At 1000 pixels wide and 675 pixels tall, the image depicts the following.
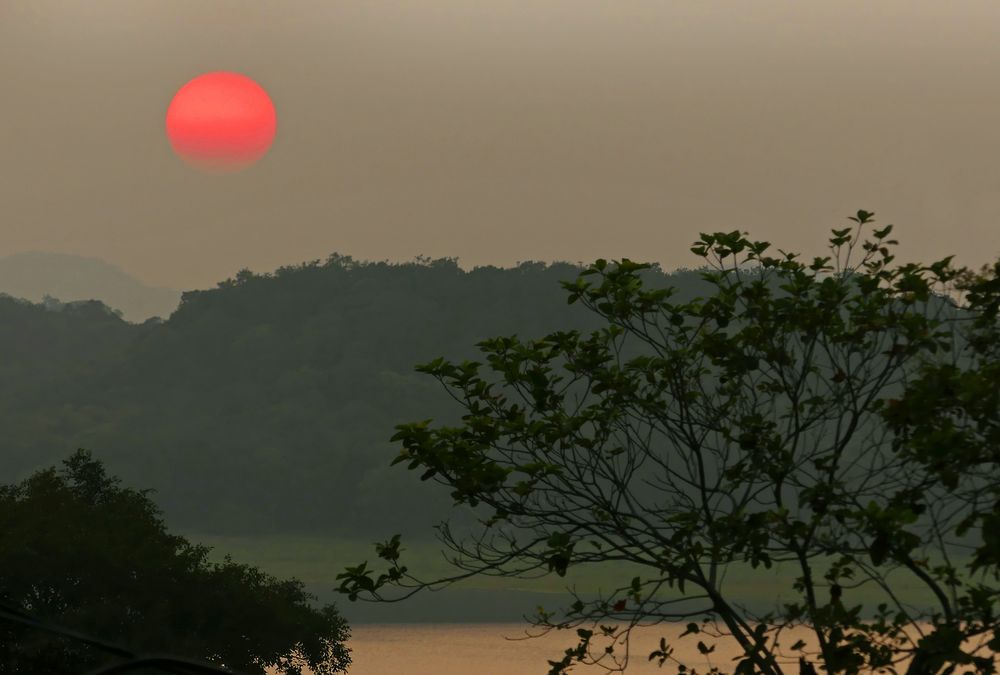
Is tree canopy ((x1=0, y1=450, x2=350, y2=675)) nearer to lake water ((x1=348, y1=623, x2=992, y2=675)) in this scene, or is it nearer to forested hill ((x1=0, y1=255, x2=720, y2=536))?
lake water ((x1=348, y1=623, x2=992, y2=675))

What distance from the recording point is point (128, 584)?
98.7ft

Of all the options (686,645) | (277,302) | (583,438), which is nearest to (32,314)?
(277,302)

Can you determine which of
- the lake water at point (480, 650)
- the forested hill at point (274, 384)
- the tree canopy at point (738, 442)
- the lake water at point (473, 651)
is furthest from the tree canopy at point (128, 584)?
the forested hill at point (274, 384)

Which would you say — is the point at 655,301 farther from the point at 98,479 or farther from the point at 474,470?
the point at 98,479

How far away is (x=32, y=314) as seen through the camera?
A: 175750 mm

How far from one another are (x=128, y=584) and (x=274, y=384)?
116 m

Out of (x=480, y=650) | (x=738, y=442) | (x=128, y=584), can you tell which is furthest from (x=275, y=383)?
(x=738, y=442)

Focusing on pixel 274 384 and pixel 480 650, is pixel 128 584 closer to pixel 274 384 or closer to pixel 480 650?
pixel 480 650

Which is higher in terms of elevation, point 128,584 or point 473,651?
point 473,651

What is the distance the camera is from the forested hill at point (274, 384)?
124438 mm

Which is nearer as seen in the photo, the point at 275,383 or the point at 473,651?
the point at 473,651

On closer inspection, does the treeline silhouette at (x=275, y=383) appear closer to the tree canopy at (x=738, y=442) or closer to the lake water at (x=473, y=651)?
the lake water at (x=473, y=651)

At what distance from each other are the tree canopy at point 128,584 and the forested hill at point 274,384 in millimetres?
85698

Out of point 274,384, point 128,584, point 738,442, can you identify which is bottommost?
point 738,442
